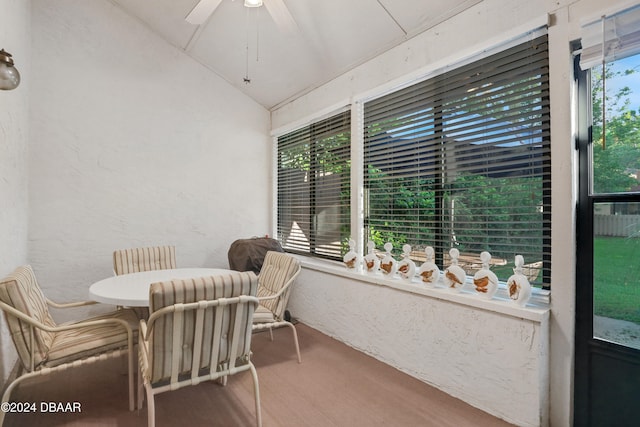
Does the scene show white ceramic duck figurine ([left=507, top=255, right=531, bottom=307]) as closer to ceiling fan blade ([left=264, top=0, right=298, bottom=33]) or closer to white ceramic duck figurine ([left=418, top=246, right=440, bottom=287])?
white ceramic duck figurine ([left=418, top=246, right=440, bottom=287])

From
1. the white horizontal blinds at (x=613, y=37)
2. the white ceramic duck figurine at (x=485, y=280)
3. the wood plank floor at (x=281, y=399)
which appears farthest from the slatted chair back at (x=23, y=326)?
the white horizontal blinds at (x=613, y=37)

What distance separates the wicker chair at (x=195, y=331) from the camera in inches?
63.9

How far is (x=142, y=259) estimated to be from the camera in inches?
129

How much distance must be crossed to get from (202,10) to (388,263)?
235 cm

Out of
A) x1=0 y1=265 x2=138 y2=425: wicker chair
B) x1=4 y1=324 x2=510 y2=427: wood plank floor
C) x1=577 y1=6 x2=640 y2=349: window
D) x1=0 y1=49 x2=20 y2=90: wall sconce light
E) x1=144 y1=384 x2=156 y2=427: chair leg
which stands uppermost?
x1=0 y1=49 x2=20 y2=90: wall sconce light

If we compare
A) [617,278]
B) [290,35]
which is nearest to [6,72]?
[290,35]

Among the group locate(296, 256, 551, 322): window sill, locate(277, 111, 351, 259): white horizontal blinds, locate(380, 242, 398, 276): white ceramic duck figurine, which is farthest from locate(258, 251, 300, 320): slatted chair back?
locate(277, 111, 351, 259): white horizontal blinds

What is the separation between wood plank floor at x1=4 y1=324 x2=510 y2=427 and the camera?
6.68 feet

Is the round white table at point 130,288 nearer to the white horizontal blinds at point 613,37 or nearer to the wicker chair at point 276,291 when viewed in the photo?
the wicker chair at point 276,291

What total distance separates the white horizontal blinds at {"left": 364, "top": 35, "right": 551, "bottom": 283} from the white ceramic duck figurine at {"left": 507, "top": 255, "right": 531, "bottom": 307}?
0.38ft

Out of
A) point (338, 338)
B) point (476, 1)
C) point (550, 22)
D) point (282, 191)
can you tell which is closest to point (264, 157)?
point (282, 191)

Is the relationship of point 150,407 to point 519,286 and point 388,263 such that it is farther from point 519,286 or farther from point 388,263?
point 519,286

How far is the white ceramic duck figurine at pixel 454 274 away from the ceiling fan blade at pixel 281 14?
2.03 meters

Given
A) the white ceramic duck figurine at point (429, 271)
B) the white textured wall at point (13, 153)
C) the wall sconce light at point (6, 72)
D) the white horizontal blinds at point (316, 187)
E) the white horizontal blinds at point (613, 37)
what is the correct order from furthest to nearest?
the white horizontal blinds at point (316, 187) → the white ceramic duck figurine at point (429, 271) → the white textured wall at point (13, 153) → the wall sconce light at point (6, 72) → the white horizontal blinds at point (613, 37)
